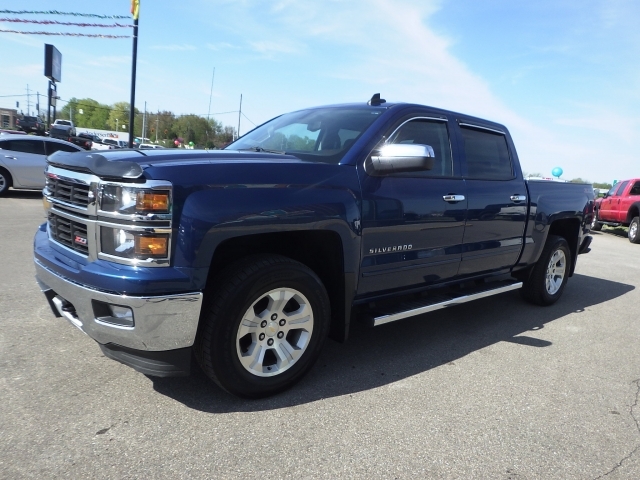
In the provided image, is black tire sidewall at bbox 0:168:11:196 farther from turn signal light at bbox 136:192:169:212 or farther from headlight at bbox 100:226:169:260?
turn signal light at bbox 136:192:169:212

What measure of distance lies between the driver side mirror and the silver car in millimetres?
10708

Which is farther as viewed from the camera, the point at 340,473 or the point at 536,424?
the point at 536,424

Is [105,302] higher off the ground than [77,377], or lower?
higher

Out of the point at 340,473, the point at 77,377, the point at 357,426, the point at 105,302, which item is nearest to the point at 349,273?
the point at 357,426

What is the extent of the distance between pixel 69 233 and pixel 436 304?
2597mm

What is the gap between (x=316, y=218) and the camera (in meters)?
3.03

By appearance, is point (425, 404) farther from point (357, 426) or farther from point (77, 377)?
point (77, 377)

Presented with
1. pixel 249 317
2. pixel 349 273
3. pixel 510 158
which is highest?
pixel 510 158

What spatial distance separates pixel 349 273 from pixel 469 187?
1.51 metres

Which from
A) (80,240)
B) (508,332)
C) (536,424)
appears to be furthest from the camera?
(508,332)

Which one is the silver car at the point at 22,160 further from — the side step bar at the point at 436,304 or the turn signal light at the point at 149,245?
the turn signal light at the point at 149,245

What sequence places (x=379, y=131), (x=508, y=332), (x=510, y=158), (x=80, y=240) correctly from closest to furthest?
1. (x=80, y=240)
2. (x=379, y=131)
3. (x=508, y=332)
4. (x=510, y=158)

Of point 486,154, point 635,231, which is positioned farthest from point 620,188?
point 486,154

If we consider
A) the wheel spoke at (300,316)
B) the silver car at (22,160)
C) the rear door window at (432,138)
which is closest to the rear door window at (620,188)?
the rear door window at (432,138)
